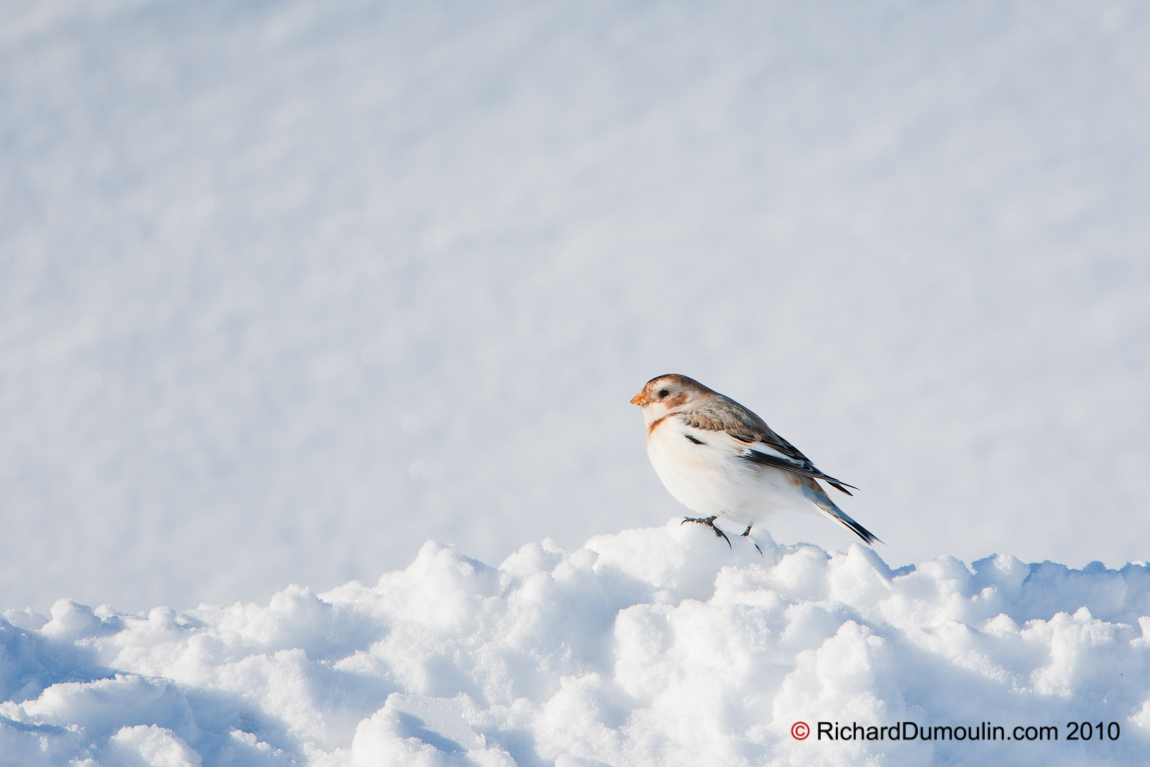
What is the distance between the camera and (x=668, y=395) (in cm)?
578

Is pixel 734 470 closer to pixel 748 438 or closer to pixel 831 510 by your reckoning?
pixel 748 438

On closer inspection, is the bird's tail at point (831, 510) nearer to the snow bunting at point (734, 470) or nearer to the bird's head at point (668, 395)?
the snow bunting at point (734, 470)

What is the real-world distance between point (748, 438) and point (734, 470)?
0.90 ft

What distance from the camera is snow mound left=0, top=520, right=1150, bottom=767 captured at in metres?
3.60

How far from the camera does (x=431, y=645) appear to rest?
14.0 feet

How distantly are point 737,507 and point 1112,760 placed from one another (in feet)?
7.40

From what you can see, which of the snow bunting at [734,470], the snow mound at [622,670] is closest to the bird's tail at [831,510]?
the snow bunting at [734,470]

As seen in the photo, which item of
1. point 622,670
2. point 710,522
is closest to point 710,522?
point 710,522

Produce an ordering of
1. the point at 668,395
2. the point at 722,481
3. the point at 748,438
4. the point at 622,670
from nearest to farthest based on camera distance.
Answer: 1. the point at 622,670
2. the point at 722,481
3. the point at 748,438
4. the point at 668,395

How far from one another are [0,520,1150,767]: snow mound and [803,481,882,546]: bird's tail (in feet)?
1.25

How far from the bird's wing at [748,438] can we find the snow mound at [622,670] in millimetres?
674

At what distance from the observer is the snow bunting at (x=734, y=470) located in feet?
16.7

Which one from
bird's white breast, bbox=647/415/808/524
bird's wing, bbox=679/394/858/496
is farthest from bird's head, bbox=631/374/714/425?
bird's white breast, bbox=647/415/808/524

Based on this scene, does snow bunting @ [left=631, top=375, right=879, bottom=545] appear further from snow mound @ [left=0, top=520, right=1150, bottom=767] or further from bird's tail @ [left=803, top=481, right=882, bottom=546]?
snow mound @ [left=0, top=520, right=1150, bottom=767]
